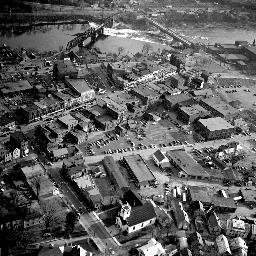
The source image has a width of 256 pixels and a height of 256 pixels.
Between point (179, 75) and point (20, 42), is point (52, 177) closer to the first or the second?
point (179, 75)

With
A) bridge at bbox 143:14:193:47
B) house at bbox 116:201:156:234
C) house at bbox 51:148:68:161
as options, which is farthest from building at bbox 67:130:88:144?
bridge at bbox 143:14:193:47

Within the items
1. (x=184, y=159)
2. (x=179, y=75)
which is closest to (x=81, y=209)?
(x=184, y=159)

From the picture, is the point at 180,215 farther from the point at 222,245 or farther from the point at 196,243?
the point at 222,245

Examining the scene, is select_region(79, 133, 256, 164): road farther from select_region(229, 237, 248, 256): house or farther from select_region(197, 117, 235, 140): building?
select_region(229, 237, 248, 256): house

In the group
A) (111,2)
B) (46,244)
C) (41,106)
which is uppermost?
(111,2)

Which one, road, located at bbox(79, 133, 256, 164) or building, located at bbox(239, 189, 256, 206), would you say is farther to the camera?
road, located at bbox(79, 133, 256, 164)
